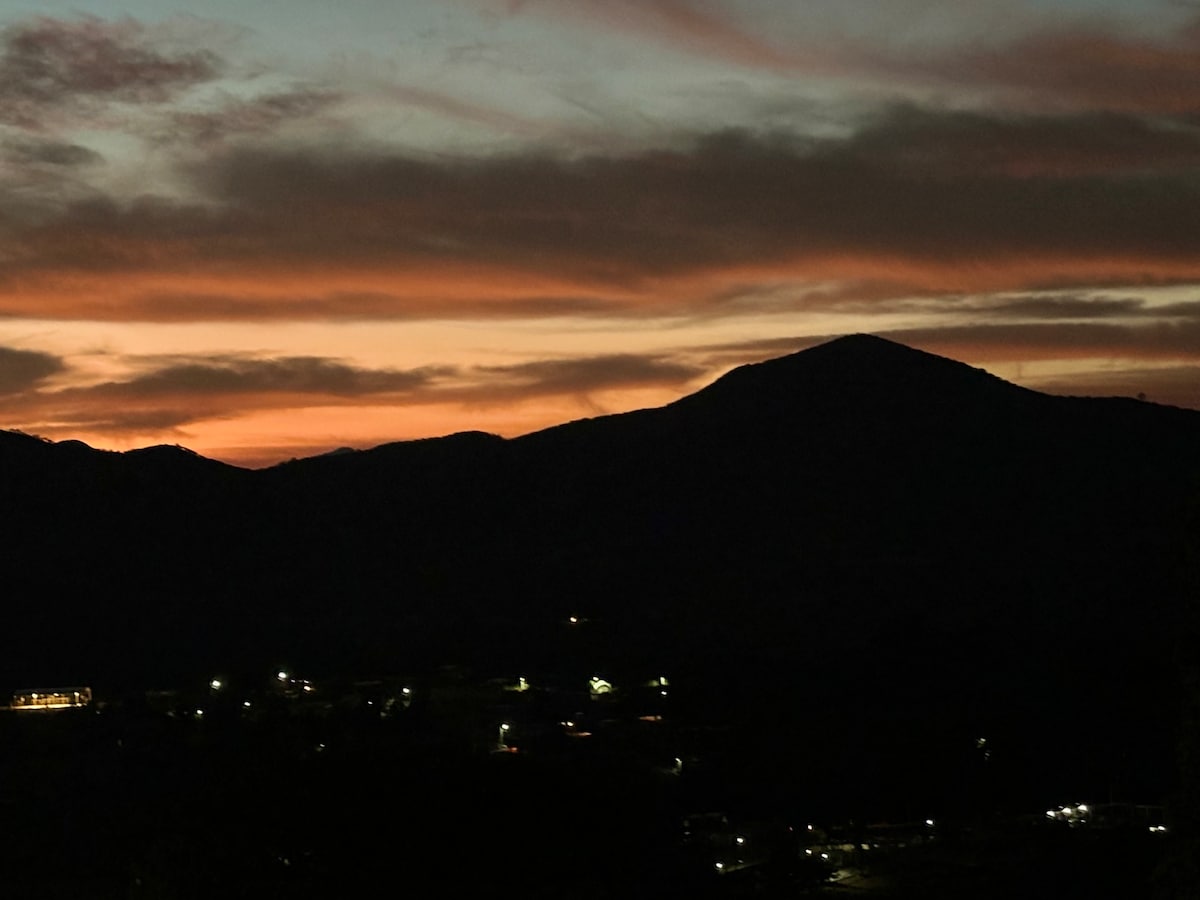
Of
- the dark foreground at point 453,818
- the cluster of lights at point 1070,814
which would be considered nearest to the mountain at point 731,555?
the cluster of lights at point 1070,814

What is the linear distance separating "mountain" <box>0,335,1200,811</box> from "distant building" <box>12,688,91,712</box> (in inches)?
272

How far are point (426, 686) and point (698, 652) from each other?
1309 cm

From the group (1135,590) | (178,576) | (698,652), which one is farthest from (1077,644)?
(178,576)

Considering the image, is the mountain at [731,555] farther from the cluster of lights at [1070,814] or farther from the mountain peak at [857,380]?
the cluster of lights at [1070,814]

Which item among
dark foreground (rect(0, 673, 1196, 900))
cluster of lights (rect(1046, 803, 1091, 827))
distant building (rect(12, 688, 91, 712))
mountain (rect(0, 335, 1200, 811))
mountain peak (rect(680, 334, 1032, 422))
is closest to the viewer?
dark foreground (rect(0, 673, 1196, 900))

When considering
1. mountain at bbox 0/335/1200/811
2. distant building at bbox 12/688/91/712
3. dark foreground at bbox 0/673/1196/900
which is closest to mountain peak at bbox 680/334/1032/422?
mountain at bbox 0/335/1200/811

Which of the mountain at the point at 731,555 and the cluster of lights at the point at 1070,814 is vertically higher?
the mountain at the point at 731,555

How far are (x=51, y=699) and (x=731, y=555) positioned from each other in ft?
114

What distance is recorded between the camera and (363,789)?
27172 millimetres

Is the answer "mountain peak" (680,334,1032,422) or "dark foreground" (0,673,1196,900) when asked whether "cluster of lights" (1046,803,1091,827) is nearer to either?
"dark foreground" (0,673,1196,900)

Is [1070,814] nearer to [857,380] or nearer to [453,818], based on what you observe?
[453,818]

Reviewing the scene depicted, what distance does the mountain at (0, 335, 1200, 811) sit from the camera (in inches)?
2351

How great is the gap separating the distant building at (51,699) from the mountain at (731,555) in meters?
6.90

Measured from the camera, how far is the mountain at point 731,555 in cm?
5972
